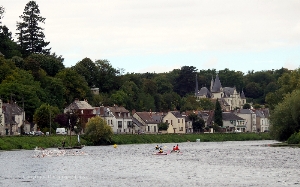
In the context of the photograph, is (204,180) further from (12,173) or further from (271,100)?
(271,100)

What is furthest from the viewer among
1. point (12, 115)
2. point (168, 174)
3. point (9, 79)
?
point (9, 79)

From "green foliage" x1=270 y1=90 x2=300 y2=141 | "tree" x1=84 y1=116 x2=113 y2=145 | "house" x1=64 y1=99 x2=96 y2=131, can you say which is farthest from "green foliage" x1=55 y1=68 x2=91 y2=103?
"green foliage" x1=270 y1=90 x2=300 y2=141

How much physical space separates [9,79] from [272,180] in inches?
4224

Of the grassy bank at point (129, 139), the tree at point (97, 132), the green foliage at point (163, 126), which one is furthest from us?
the green foliage at point (163, 126)

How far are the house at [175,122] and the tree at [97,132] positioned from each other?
51818 mm

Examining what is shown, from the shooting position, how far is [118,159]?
99.0 metres

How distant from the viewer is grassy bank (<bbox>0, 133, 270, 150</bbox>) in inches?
5015

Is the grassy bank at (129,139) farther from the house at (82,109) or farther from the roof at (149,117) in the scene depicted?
the roof at (149,117)

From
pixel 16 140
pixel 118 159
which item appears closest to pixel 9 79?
pixel 16 140

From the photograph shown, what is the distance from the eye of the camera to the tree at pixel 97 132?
140475mm

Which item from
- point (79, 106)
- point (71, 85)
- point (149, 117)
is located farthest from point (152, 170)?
point (149, 117)

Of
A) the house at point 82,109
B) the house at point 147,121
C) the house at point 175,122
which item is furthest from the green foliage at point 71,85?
the house at point 175,122

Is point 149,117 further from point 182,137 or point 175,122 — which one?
point 182,137

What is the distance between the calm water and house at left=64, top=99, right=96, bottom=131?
214 ft
